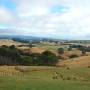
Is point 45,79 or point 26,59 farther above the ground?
point 45,79

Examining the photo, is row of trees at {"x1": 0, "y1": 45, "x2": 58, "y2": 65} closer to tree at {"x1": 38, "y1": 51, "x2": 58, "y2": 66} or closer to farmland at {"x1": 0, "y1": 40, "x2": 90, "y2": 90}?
tree at {"x1": 38, "y1": 51, "x2": 58, "y2": 66}

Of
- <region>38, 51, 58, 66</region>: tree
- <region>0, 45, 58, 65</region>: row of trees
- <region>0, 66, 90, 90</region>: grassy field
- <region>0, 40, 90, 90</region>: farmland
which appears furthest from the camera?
<region>38, 51, 58, 66</region>: tree

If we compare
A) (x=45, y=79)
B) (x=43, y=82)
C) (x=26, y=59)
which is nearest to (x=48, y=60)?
(x=26, y=59)

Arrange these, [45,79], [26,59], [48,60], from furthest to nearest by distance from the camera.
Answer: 1. [48,60]
2. [26,59]
3. [45,79]

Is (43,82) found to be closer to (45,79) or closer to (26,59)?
(45,79)

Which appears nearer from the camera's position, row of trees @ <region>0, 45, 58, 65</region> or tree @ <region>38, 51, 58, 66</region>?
row of trees @ <region>0, 45, 58, 65</region>

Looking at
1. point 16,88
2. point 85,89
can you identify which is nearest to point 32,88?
point 16,88

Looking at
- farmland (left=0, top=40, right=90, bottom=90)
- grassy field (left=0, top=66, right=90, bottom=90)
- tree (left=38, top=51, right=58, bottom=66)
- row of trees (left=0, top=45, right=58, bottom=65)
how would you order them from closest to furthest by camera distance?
grassy field (left=0, top=66, right=90, bottom=90) < farmland (left=0, top=40, right=90, bottom=90) < row of trees (left=0, top=45, right=58, bottom=65) < tree (left=38, top=51, right=58, bottom=66)

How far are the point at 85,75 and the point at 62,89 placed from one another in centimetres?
1980

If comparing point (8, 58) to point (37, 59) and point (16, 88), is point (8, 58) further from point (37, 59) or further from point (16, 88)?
point (16, 88)

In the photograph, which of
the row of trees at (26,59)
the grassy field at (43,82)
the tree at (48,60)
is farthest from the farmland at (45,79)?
the tree at (48,60)

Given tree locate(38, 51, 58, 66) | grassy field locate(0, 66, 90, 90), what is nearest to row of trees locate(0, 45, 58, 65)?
tree locate(38, 51, 58, 66)

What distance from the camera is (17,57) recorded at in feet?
325

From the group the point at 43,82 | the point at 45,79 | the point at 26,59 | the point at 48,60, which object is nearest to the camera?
the point at 43,82
